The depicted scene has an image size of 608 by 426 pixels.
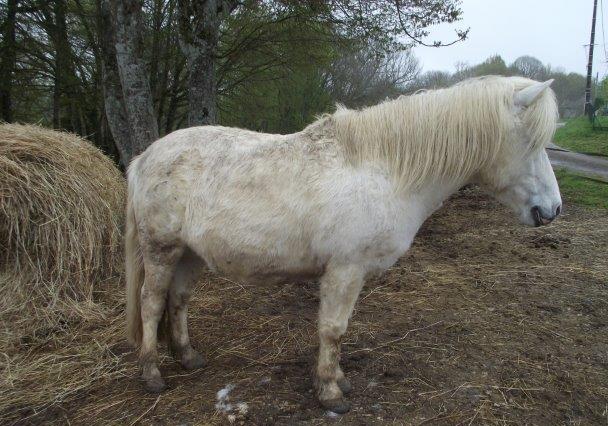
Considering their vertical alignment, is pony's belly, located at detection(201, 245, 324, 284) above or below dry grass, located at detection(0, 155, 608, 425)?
above

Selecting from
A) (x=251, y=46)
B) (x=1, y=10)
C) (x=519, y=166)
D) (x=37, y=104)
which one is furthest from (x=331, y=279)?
(x=37, y=104)

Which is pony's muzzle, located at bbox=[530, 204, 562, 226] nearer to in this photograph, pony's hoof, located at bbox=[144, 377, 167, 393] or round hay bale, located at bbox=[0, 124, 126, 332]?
pony's hoof, located at bbox=[144, 377, 167, 393]

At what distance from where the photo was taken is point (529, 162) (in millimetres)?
2439

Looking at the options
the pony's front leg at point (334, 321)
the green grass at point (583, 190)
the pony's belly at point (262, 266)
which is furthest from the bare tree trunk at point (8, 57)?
the green grass at point (583, 190)

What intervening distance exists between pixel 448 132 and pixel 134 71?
390cm

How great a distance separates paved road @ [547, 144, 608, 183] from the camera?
1026cm

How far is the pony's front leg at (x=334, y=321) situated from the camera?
2395 millimetres

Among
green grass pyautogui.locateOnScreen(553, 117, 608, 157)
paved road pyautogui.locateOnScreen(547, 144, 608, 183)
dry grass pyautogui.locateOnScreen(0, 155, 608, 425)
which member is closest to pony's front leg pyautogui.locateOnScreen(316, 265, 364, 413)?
dry grass pyautogui.locateOnScreen(0, 155, 608, 425)

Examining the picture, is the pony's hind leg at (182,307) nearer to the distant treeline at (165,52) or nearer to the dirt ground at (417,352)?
the dirt ground at (417,352)

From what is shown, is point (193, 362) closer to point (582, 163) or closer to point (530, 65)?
point (582, 163)

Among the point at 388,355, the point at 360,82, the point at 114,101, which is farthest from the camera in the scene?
the point at 360,82

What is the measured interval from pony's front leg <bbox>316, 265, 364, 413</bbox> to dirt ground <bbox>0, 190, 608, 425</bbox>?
4.4 inches

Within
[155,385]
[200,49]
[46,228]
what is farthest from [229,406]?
[200,49]

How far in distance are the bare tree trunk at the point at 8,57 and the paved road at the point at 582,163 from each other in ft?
40.1
